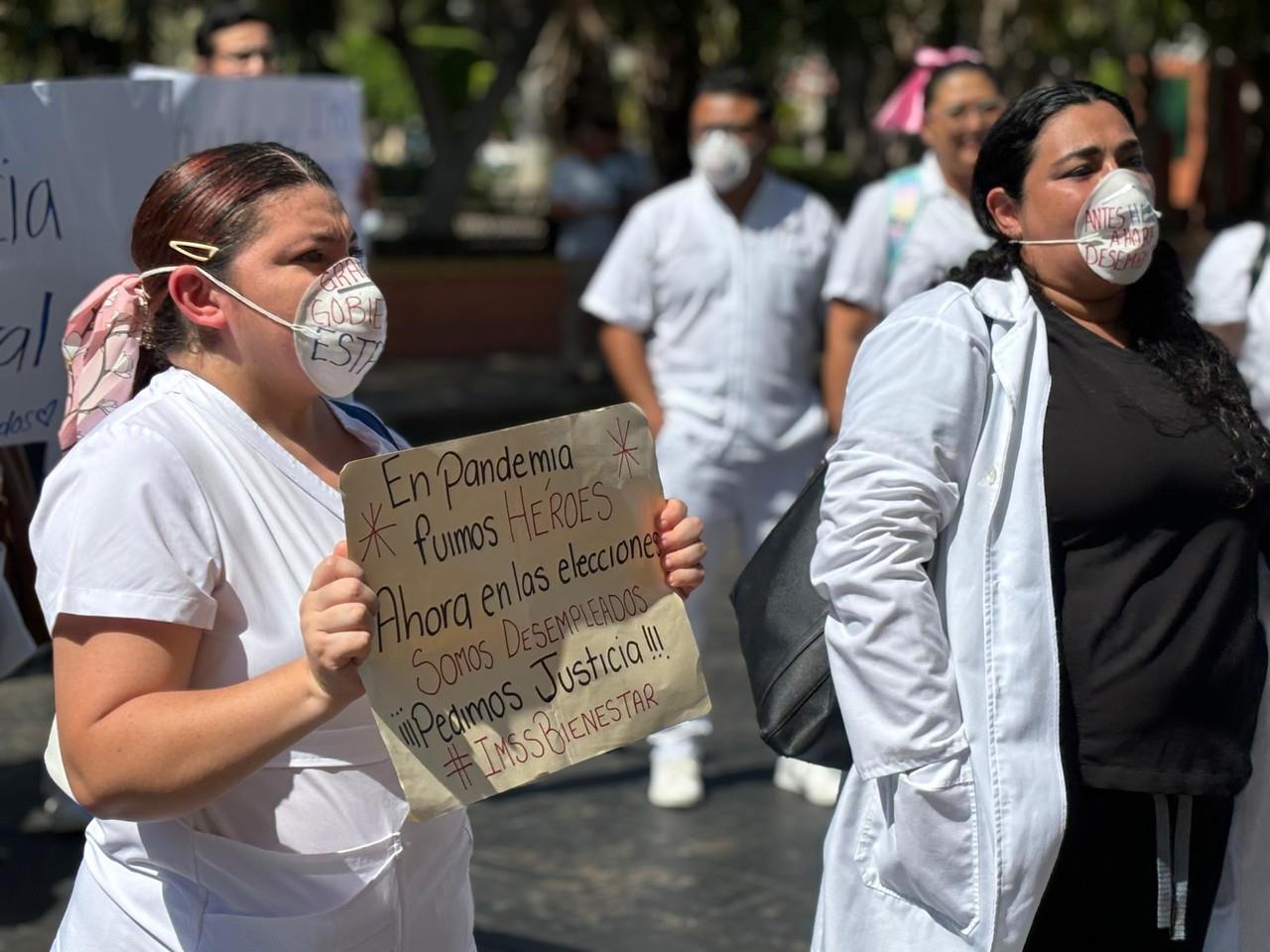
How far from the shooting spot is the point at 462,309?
16.1 meters

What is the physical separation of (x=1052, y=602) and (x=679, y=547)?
565mm

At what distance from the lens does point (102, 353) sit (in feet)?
8.42

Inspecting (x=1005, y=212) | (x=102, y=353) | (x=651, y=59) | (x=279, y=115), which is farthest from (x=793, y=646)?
(x=651, y=59)

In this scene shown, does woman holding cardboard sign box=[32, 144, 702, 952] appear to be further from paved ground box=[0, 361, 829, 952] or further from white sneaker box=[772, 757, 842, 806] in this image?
white sneaker box=[772, 757, 842, 806]

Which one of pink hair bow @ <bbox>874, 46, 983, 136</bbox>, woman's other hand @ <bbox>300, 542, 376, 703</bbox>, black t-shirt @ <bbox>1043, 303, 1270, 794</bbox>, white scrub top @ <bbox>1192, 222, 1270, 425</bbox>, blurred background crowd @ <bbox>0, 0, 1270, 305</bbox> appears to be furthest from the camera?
blurred background crowd @ <bbox>0, 0, 1270, 305</bbox>

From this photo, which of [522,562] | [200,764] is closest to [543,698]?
[522,562]

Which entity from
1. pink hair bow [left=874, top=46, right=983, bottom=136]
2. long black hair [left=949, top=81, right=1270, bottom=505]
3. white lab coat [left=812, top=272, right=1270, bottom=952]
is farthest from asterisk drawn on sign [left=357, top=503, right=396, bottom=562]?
pink hair bow [left=874, top=46, right=983, bottom=136]

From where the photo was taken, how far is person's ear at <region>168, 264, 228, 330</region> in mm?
2246

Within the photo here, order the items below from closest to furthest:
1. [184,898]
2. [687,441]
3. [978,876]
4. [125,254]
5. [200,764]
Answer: [200,764] < [184,898] < [978,876] < [125,254] < [687,441]

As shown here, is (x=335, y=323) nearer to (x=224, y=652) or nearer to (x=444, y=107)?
(x=224, y=652)

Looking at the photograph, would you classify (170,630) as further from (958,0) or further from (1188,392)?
(958,0)

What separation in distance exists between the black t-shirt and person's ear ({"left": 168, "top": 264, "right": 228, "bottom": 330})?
1198 millimetres

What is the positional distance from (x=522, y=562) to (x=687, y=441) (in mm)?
3250

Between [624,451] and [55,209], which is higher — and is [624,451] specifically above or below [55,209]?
below
